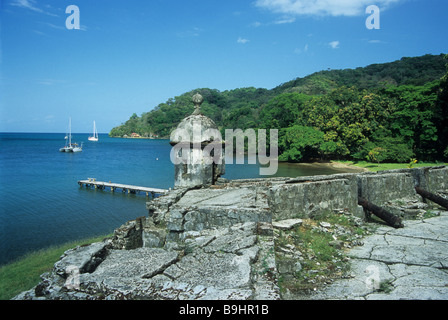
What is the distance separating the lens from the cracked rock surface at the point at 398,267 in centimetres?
346

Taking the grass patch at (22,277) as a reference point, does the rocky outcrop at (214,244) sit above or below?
above

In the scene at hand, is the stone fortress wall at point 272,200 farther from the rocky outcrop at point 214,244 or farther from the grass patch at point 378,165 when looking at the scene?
the grass patch at point 378,165

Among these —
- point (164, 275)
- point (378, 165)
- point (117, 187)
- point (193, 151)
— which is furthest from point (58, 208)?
point (378, 165)

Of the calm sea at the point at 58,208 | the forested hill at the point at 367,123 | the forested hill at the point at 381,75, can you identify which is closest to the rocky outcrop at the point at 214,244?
the calm sea at the point at 58,208

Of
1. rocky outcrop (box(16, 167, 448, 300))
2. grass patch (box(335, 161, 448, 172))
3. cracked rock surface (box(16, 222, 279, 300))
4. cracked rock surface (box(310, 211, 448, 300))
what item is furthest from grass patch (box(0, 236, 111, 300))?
grass patch (box(335, 161, 448, 172))

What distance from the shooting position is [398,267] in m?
4.37

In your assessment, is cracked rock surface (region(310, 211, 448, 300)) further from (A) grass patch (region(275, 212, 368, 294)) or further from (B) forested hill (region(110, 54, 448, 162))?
(B) forested hill (region(110, 54, 448, 162))

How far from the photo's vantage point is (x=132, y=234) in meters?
4.63

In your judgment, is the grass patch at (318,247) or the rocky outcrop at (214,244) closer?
the rocky outcrop at (214,244)

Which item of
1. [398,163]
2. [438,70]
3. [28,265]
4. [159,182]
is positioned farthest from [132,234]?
[438,70]

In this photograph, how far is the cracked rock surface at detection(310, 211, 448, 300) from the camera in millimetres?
3457

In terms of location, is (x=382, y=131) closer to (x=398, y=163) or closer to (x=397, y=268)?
(x=398, y=163)

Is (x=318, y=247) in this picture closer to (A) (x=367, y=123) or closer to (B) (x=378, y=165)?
(B) (x=378, y=165)
